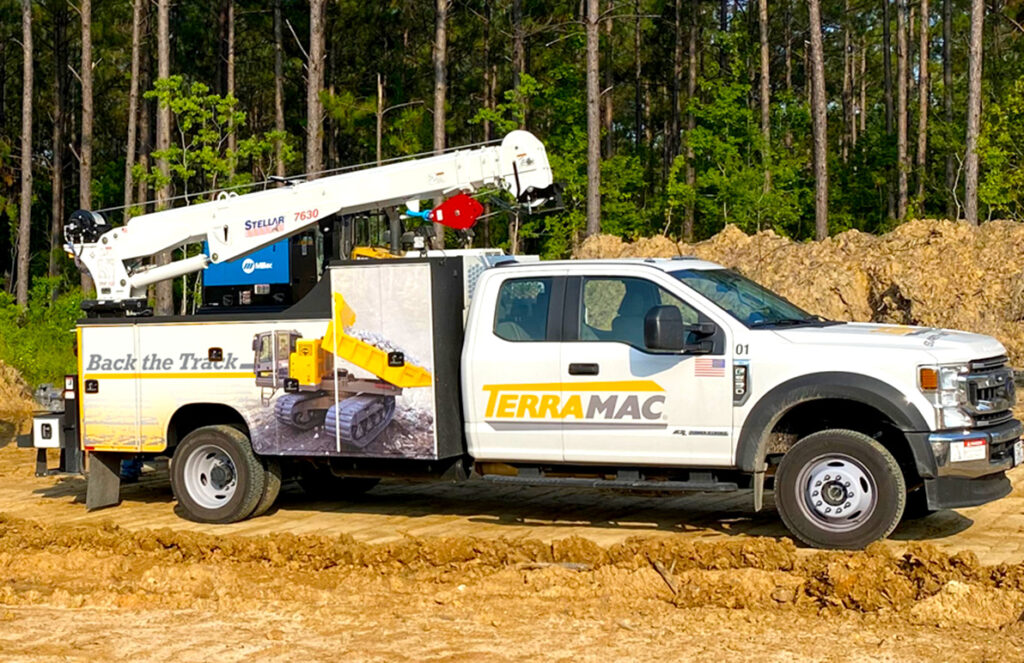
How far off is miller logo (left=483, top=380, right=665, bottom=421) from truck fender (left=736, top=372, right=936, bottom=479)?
701mm

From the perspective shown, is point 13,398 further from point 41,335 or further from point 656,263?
point 656,263

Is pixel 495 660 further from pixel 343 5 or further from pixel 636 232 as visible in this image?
pixel 343 5

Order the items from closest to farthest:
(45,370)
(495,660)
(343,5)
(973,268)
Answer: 1. (495,660)
2. (973,268)
3. (45,370)
4. (343,5)

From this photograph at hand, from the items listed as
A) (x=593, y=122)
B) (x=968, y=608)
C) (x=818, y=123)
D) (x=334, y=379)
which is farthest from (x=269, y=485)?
(x=818, y=123)

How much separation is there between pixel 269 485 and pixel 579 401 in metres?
3.02

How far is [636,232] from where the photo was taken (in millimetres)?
39031

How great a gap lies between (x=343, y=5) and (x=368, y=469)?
116 ft

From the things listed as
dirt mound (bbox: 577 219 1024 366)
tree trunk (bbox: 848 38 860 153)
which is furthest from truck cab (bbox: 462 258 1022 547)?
tree trunk (bbox: 848 38 860 153)

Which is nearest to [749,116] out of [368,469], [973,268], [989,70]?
[989,70]

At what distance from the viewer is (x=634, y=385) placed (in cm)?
967

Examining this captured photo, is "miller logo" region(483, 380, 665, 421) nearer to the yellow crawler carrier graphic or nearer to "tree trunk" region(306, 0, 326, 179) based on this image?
the yellow crawler carrier graphic

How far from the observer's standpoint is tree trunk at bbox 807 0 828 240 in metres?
30.5

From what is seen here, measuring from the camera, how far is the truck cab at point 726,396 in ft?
29.3

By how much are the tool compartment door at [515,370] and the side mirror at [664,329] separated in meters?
0.89
